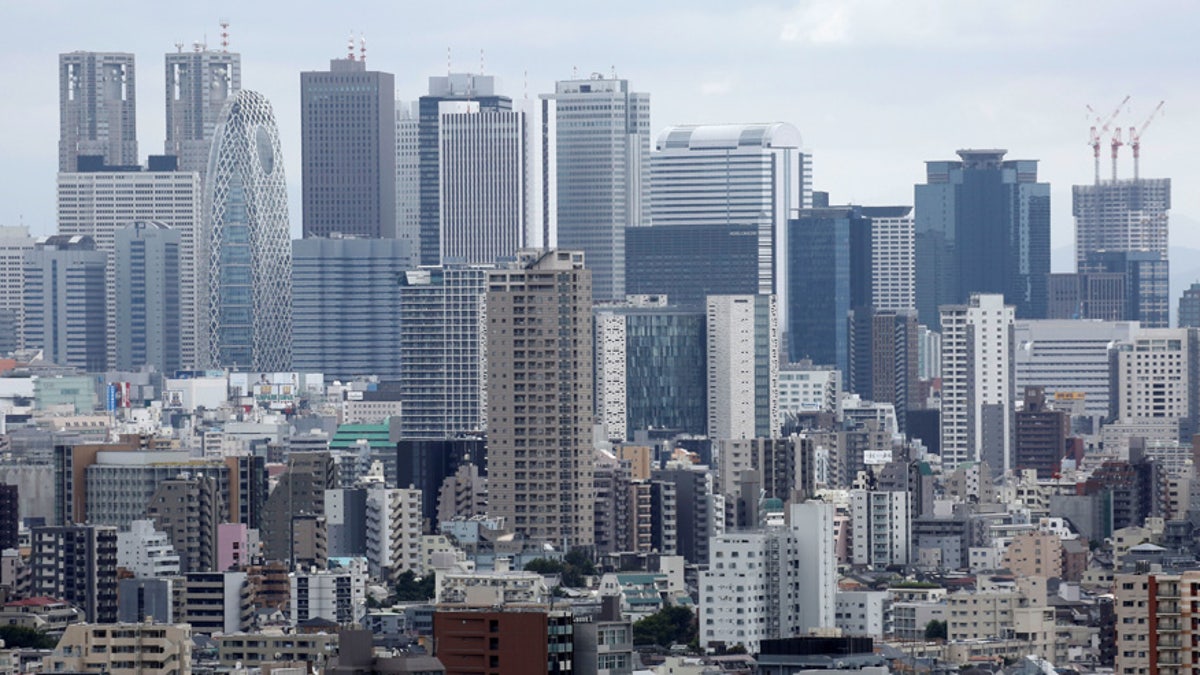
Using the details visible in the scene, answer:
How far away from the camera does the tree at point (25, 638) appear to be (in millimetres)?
84188

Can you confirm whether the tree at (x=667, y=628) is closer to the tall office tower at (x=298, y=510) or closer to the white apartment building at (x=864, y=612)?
the white apartment building at (x=864, y=612)

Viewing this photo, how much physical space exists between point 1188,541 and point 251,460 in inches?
1436

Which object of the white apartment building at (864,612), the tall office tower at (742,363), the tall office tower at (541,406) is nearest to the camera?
the white apartment building at (864,612)

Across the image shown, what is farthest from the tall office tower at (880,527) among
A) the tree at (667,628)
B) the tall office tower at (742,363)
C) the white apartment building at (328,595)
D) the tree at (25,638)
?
the tall office tower at (742,363)

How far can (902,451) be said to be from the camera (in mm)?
166750

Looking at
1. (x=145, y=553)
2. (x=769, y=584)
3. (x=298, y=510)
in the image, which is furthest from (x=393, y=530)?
(x=769, y=584)

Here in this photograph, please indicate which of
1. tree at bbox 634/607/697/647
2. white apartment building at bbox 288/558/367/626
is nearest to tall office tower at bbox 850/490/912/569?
white apartment building at bbox 288/558/367/626

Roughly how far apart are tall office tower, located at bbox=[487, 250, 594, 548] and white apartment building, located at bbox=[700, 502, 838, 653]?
27407mm

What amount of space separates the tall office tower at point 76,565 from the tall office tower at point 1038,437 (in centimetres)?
8120

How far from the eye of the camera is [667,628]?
94.7 metres

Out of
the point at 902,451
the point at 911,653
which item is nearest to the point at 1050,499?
the point at 902,451

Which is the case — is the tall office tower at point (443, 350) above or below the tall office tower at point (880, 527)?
above

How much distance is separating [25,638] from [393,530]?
122 ft

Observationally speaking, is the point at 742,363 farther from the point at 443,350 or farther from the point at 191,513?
the point at 191,513
